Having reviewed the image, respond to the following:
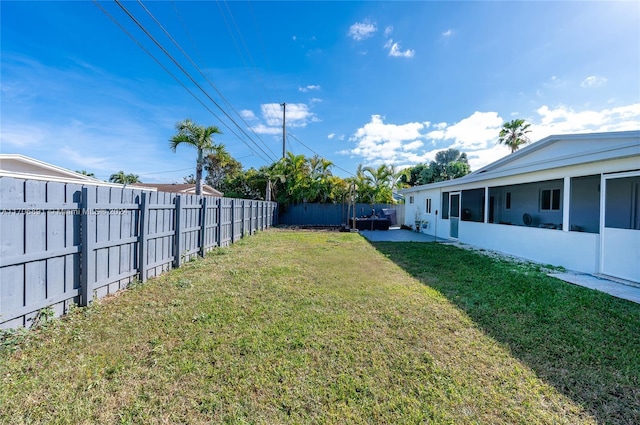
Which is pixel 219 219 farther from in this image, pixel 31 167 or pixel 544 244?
pixel 544 244

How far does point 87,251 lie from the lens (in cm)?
341

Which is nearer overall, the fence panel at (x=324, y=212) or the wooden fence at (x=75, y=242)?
the wooden fence at (x=75, y=242)

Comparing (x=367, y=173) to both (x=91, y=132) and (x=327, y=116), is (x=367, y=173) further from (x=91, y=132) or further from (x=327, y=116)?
(x=91, y=132)

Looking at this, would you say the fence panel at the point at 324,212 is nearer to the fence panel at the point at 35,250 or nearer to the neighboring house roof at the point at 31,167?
the neighboring house roof at the point at 31,167

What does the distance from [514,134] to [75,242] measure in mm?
24682

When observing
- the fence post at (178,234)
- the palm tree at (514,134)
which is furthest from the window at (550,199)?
the fence post at (178,234)

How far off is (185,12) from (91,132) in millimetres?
Result: 8945

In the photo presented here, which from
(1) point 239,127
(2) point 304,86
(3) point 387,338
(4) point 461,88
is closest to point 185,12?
(1) point 239,127

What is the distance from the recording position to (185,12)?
8.44 metres

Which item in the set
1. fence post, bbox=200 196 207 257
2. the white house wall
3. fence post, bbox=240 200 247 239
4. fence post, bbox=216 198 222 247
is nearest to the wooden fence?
fence post, bbox=200 196 207 257

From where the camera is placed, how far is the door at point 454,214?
11.7 metres

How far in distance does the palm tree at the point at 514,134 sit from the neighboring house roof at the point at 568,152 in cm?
1171

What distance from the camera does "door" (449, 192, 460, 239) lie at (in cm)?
1171

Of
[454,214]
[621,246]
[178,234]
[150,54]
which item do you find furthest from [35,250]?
[454,214]
